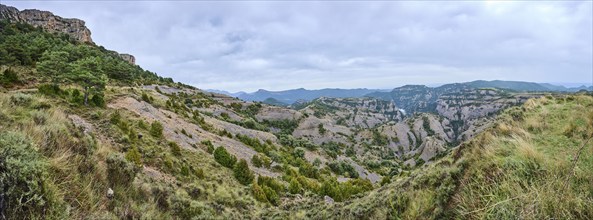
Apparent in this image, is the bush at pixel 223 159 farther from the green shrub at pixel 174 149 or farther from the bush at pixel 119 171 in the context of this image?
the bush at pixel 119 171

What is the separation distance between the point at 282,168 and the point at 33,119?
24808 millimetres

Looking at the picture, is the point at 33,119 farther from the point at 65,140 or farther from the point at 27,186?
the point at 27,186

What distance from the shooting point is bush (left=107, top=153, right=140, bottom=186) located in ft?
22.1

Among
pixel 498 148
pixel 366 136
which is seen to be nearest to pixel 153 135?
pixel 498 148

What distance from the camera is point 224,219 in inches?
408

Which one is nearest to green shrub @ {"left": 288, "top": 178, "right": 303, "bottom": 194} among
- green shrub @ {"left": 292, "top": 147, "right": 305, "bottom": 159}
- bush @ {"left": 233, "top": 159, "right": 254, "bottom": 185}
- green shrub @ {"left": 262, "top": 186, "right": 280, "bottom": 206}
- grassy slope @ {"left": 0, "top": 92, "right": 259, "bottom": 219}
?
green shrub @ {"left": 262, "top": 186, "right": 280, "bottom": 206}

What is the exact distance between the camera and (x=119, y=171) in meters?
7.02

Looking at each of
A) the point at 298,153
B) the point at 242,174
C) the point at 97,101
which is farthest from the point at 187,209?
the point at 298,153

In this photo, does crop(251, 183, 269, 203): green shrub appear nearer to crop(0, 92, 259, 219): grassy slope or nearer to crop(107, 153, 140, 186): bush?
crop(0, 92, 259, 219): grassy slope

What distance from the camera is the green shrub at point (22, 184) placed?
424 centimetres

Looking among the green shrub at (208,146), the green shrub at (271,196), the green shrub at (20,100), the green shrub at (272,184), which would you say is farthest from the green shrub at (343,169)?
the green shrub at (20,100)

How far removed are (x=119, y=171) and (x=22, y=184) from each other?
2.58m

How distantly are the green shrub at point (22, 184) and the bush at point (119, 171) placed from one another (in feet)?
6.13

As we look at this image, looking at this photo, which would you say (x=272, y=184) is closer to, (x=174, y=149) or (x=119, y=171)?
(x=174, y=149)
